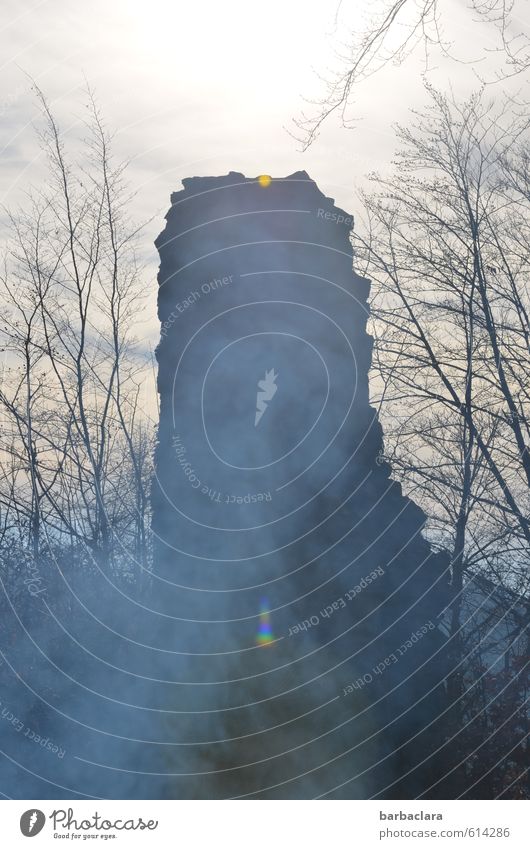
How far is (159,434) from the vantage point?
9.40m

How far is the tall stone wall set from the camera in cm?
871

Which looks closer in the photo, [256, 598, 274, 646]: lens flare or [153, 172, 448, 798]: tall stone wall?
[153, 172, 448, 798]: tall stone wall

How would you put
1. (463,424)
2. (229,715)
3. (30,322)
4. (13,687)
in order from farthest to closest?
1. (463,424)
2. (30,322)
3. (13,687)
4. (229,715)

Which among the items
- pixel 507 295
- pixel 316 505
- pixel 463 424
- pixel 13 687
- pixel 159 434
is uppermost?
pixel 507 295

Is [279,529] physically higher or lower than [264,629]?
higher

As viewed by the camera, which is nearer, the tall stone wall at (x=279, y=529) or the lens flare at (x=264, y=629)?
the tall stone wall at (x=279, y=529)

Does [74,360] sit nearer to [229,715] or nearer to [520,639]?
[229,715]

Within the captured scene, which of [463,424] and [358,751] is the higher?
[463,424]

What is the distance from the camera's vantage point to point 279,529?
9086mm

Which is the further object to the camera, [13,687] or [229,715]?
[13,687]

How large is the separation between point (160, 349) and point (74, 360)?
3277 mm

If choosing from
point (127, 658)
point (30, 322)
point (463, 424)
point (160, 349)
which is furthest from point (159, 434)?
point (463, 424)

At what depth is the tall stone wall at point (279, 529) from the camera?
28.6 feet

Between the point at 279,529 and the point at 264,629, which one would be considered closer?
the point at 264,629
